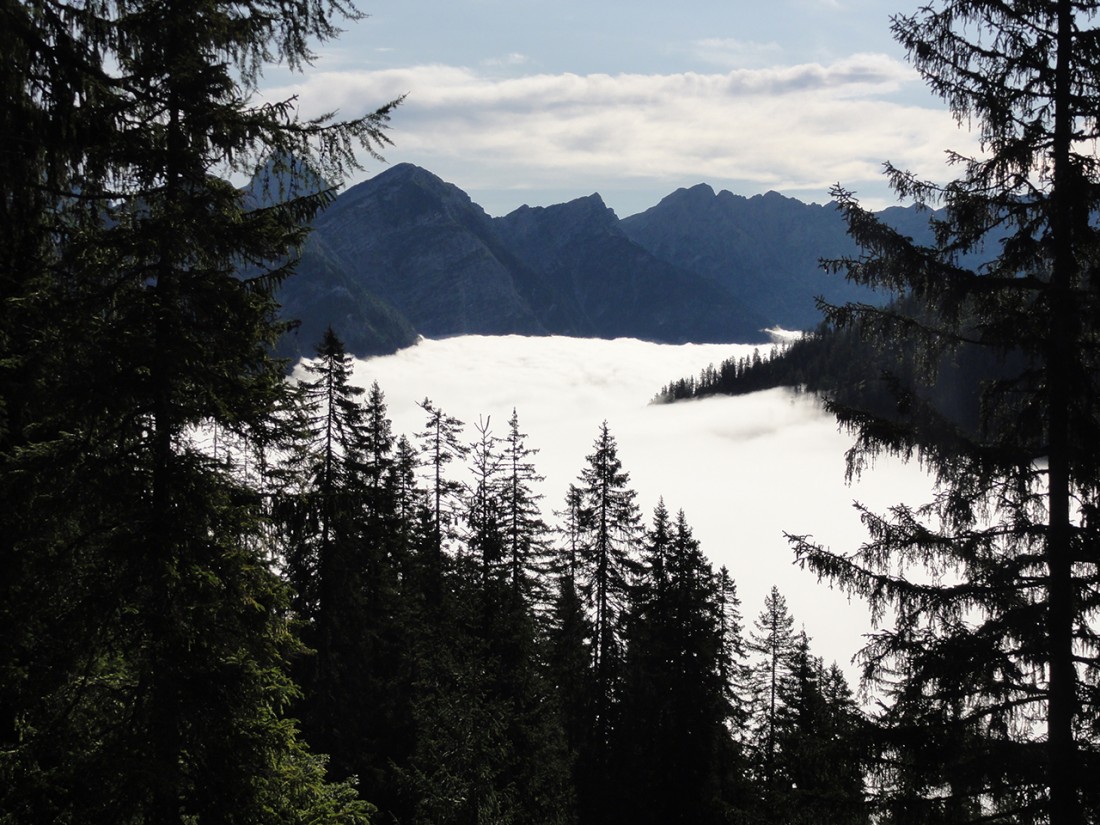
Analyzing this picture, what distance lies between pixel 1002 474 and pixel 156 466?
8773 millimetres

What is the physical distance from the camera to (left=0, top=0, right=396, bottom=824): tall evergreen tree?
7836 millimetres

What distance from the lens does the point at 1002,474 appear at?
29.5 feet

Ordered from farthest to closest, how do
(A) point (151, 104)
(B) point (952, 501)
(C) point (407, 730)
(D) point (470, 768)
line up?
(C) point (407, 730), (D) point (470, 768), (B) point (952, 501), (A) point (151, 104)

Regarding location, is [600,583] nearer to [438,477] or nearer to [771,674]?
[438,477]

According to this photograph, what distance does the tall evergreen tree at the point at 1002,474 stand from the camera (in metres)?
8.73

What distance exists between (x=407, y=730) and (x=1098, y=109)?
88.0 ft

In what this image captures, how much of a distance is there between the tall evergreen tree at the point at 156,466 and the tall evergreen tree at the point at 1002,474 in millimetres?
6166

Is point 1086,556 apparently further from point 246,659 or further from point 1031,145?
point 246,659

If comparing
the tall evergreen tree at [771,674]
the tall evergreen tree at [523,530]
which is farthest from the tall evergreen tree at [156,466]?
the tall evergreen tree at [771,674]

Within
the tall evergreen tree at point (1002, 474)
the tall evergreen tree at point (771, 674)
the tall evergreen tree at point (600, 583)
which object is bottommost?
the tall evergreen tree at point (771, 674)

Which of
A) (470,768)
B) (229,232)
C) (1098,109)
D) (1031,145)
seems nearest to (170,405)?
Answer: (229,232)

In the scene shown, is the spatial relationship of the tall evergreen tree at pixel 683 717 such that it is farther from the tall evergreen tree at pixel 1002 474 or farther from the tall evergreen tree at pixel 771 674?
the tall evergreen tree at pixel 1002 474

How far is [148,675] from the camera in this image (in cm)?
812

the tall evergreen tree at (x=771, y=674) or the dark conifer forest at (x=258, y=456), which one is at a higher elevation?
the dark conifer forest at (x=258, y=456)
